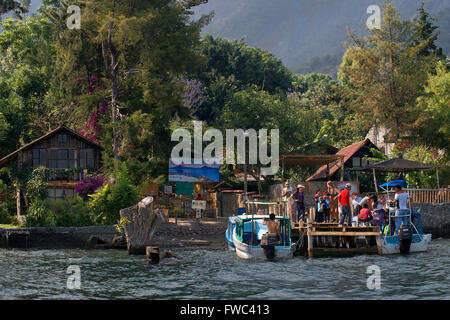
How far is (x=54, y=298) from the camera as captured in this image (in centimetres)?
1816

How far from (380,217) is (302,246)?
3.81m

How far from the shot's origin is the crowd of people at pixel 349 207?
90.7ft

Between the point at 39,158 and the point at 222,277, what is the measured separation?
74.9 ft

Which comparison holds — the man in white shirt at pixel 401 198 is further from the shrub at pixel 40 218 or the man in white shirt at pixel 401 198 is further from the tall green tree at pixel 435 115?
the tall green tree at pixel 435 115

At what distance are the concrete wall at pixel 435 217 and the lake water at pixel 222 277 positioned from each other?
10.7m

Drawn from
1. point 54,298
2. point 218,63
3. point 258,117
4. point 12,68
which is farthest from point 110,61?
point 218,63

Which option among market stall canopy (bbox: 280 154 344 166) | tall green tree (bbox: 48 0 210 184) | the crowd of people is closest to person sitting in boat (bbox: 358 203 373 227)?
the crowd of people

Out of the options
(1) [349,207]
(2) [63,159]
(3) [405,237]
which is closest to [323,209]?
(1) [349,207]

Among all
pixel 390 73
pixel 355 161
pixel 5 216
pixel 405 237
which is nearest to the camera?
pixel 405 237

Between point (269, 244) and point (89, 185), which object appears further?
point (89, 185)

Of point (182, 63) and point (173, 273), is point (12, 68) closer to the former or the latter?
point (182, 63)

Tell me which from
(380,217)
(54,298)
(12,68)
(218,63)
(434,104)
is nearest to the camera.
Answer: (54,298)

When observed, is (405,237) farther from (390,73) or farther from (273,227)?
(390,73)

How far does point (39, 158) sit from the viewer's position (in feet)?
134
